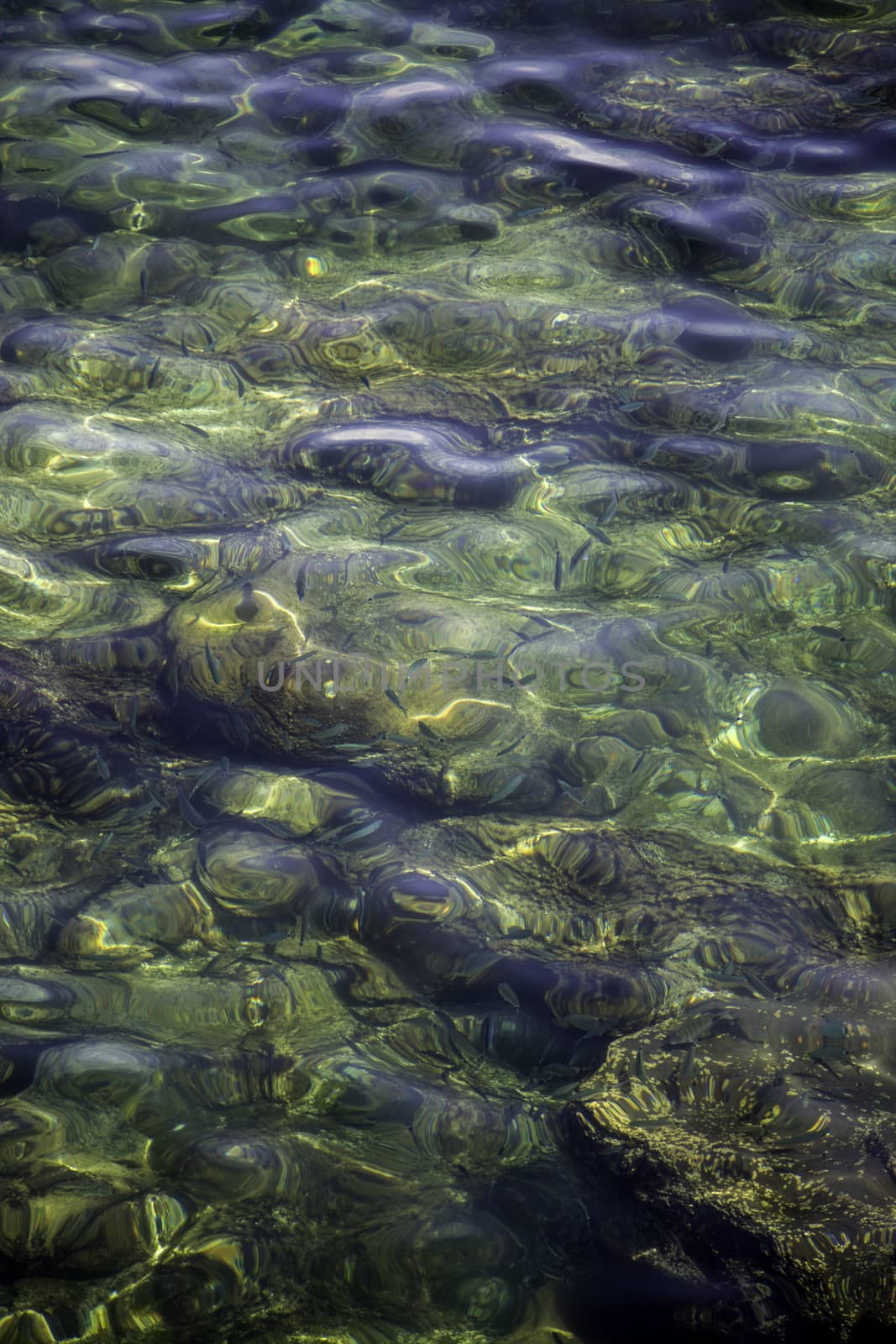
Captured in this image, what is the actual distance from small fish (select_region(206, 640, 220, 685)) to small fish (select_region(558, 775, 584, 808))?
1223mm

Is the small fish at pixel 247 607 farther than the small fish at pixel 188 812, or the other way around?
the small fish at pixel 247 607

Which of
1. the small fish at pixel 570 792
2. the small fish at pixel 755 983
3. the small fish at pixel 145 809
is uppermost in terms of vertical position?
the small fish at pixel 570 792

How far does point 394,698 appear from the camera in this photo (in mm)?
3342

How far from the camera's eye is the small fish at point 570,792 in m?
3.17

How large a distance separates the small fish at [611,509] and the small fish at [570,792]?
122 cm

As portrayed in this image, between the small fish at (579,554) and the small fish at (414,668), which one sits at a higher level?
the small fish at (579,554)

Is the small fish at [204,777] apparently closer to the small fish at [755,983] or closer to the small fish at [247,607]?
the small fish at [247,607]

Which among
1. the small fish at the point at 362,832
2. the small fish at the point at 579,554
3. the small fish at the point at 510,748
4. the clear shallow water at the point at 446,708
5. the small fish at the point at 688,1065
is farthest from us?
the small fish at the point at 579,554

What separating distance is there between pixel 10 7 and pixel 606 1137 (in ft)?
25.8

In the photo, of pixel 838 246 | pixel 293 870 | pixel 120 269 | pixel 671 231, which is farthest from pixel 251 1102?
pixel 838 246

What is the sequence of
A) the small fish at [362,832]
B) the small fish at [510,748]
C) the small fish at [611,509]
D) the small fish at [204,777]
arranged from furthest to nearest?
the small fish at [611,509] < the small fish at [510,748] < the small fish at [204,777] < the small fish at [362,832]

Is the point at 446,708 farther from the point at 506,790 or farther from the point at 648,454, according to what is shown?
the point at 648,454

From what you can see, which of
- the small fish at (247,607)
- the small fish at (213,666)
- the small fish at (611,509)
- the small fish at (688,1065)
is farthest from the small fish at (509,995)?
the small fish at (611,509)

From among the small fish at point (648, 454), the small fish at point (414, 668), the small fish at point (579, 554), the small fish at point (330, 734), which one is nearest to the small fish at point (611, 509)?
the small fish at point (579, 554)
